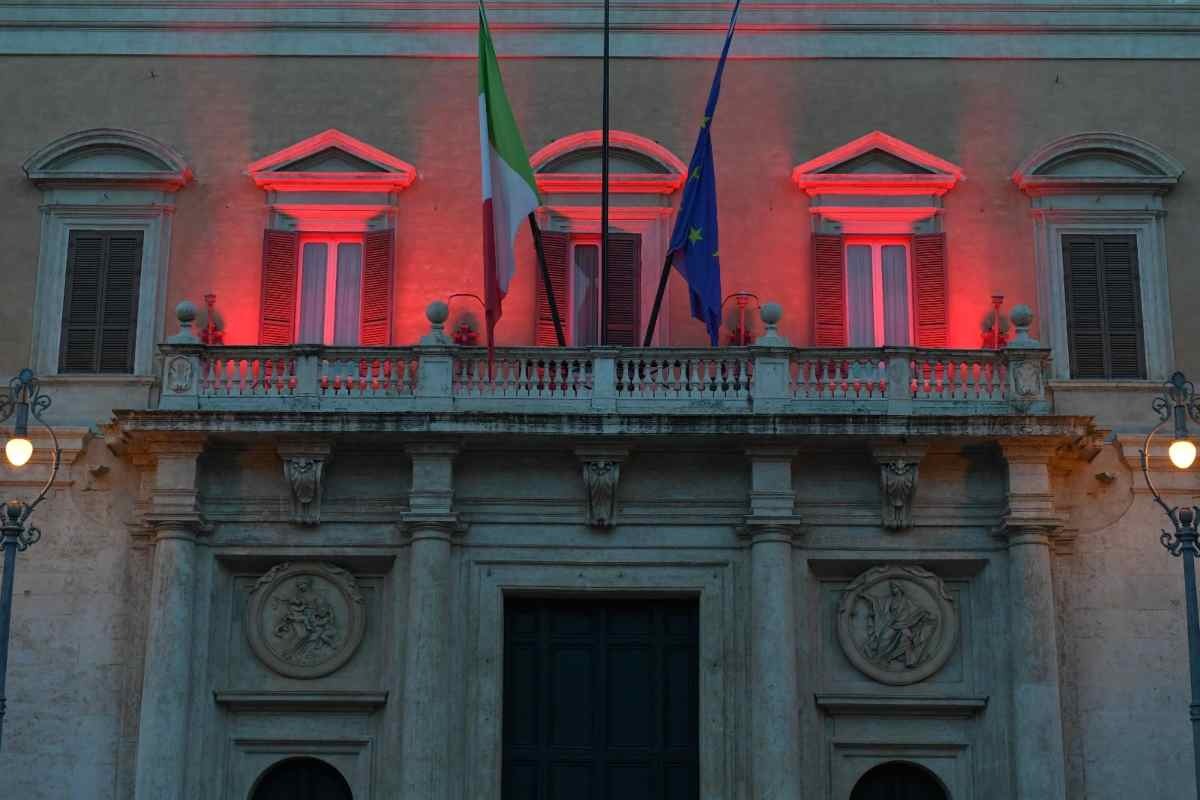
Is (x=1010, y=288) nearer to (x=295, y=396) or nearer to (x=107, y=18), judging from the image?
(x=295, y=396)

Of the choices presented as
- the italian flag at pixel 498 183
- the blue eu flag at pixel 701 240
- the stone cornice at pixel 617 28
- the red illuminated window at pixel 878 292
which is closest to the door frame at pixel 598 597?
the italian flag at pixel 498 183

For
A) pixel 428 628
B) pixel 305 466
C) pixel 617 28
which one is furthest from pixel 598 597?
→ pixel 617 28

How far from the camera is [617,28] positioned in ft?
76.2

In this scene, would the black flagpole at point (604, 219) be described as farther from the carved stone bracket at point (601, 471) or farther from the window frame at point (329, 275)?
the window frame at point (329, 275)

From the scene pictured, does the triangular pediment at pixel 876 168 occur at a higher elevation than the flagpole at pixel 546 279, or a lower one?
higher

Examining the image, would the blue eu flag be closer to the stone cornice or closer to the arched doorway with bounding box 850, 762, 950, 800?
the stone cornice

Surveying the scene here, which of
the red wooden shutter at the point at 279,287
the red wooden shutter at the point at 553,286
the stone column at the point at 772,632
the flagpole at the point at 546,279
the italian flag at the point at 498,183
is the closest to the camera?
the stone column at the point at 772,632

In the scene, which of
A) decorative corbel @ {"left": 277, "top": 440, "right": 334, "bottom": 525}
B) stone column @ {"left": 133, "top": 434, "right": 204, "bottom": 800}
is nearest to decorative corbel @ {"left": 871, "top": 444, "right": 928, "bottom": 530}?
decorative corbel @ {"left": 277, "top": 440, "right": 334, "bottom": 525}

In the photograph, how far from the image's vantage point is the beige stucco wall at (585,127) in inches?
882

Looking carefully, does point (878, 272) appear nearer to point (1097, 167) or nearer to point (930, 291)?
point (930, 291)

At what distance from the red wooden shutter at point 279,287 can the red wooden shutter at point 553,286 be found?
2.88 meters

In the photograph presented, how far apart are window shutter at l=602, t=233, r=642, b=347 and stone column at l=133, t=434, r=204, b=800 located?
5.06m

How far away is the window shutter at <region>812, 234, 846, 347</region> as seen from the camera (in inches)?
871

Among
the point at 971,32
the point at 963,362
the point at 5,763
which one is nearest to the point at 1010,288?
the point at 963,362
